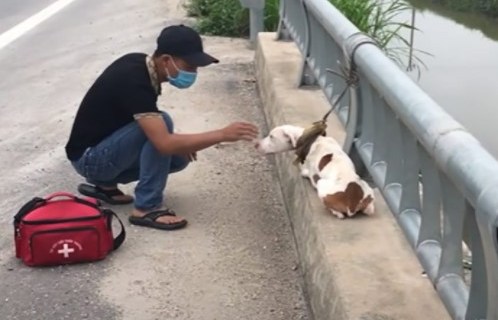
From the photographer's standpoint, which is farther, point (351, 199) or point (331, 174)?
point (331, 174)

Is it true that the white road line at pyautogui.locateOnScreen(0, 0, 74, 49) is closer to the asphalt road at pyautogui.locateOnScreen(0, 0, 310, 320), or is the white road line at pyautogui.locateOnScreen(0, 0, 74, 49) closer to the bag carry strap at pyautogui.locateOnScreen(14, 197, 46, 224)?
the asphalt road at pyautogui.locateOnScreen(0, 0, 310, 320)

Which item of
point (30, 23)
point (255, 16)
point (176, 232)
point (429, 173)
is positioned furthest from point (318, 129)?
point (30, 23)

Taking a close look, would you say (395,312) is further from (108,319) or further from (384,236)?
(108,319)

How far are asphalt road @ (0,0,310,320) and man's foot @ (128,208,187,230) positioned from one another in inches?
1.7

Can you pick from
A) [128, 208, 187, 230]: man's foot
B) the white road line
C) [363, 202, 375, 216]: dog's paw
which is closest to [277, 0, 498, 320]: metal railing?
[363, 202, 375, 216]: dog's paw

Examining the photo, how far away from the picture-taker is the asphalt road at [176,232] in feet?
13.3

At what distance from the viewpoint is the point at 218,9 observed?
10.2 metres

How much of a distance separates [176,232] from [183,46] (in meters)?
0.95

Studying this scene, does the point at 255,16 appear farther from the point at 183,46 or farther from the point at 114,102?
the point at 183,46

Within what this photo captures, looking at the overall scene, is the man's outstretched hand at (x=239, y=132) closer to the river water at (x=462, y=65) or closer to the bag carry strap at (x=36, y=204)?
the bag carry strap at (x=36, y=204)

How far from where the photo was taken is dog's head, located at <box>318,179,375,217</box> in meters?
4.09

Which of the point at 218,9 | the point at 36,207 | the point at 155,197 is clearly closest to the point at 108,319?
the point at 36,207

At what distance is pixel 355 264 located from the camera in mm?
3670

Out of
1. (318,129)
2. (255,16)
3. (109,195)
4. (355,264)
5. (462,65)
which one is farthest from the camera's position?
(462,65)
